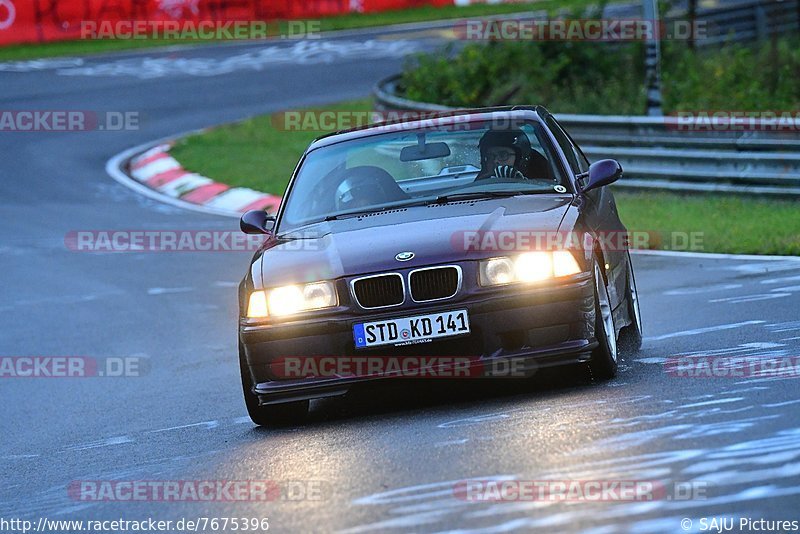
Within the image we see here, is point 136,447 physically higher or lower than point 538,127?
lower

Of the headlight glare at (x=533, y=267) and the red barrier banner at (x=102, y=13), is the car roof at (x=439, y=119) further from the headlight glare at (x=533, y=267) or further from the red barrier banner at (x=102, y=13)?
the red barrier banner at (x=102, y=13)

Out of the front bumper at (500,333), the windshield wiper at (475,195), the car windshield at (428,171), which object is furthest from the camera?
the car windshield at (428,171)

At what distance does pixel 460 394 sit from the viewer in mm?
8070

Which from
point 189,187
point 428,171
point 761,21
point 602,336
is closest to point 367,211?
point 428,171

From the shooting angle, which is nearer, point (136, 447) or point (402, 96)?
point (136, 447)

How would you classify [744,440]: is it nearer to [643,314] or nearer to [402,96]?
[643,314]

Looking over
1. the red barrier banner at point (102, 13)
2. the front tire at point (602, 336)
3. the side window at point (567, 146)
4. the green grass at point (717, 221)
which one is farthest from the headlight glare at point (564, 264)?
the red barrier banner at point (102, 13)

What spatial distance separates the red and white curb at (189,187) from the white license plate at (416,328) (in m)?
10.2

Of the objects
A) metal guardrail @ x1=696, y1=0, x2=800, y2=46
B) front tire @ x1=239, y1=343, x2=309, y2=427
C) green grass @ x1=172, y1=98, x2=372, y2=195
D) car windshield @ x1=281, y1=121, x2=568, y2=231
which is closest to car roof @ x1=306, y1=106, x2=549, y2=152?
car windshield @ x1=281, y1=121, x2=568, y2=231

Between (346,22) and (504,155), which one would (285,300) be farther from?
(346,22)

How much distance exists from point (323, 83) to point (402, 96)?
5.42m

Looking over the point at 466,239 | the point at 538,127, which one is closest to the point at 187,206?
the point at 538,127

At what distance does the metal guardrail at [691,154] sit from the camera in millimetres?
15758

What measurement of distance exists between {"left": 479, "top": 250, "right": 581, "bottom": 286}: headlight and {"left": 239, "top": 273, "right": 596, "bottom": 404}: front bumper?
66mm
